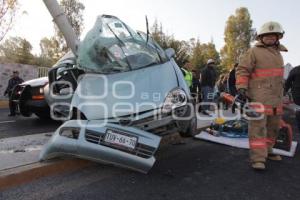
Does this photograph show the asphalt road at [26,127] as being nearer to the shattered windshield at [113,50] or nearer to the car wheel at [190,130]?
the shattered windshield at [113,50]

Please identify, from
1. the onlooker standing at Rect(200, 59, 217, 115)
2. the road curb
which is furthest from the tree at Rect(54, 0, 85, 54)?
the road curb

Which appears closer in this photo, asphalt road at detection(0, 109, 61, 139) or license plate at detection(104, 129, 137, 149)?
license plate at detection(104, 129, 137, 149)

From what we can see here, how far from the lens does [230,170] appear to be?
4.12 meters

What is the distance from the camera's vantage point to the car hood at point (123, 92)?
3.75 meters

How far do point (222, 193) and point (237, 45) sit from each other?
160 ft

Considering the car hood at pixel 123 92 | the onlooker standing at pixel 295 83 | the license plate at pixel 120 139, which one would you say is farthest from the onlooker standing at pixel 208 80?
the license plate at pixel 120 139

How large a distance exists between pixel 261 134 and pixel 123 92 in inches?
71.3

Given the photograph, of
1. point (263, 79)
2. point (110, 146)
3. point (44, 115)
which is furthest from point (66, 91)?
point (44, 115)

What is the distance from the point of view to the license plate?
351cm

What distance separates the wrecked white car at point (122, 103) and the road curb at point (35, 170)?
0.14 meters

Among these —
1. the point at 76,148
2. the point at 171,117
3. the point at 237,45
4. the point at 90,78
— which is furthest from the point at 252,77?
the point at 237,45

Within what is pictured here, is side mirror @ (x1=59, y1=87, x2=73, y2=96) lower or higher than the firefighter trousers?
higher

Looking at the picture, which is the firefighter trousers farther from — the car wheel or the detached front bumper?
the detached front bumper

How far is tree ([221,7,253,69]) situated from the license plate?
47286mm
